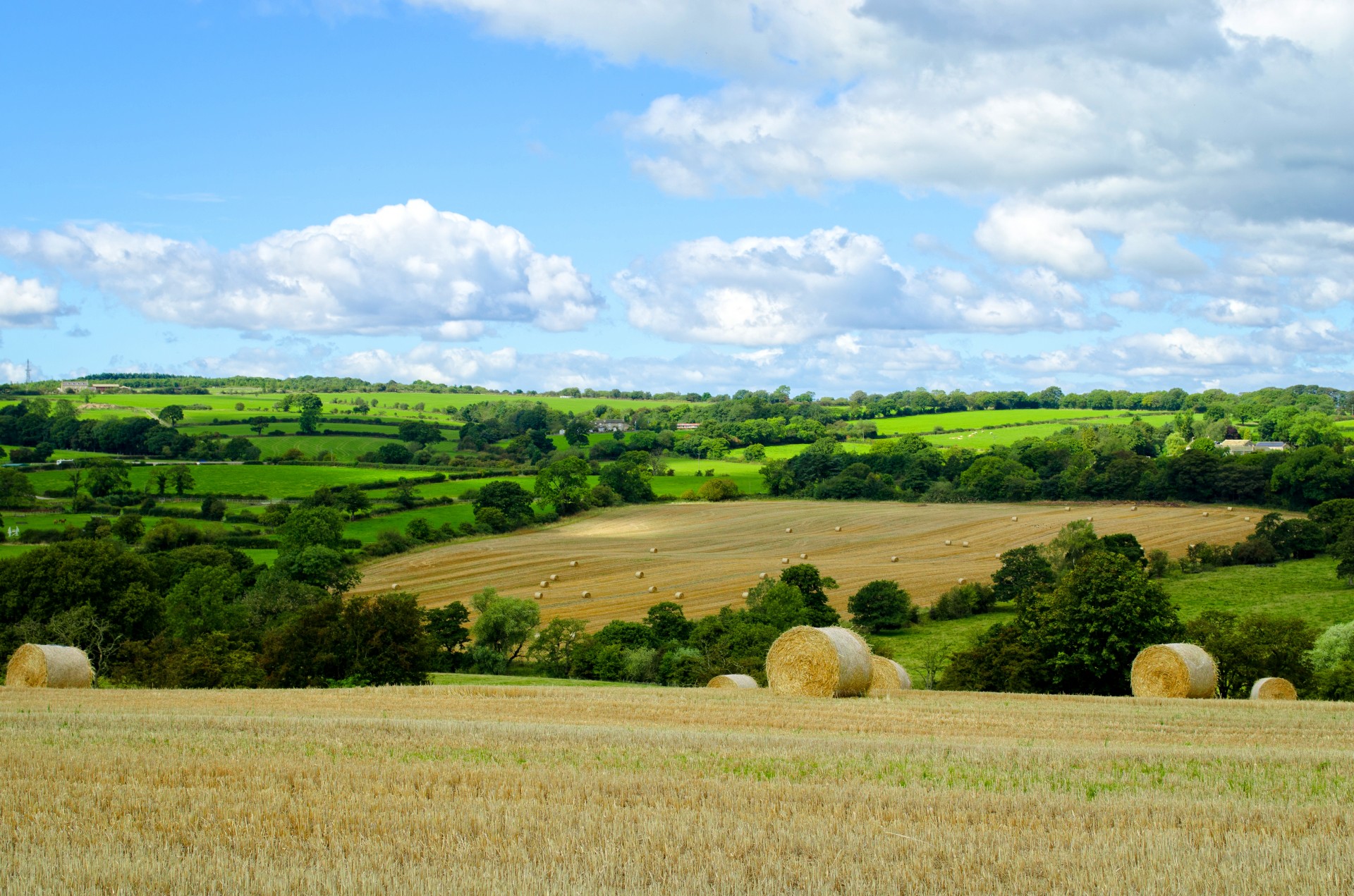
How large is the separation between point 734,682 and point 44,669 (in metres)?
18.6

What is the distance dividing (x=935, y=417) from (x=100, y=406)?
122836 millimetres

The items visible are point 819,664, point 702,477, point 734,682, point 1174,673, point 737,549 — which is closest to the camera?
point 819,664

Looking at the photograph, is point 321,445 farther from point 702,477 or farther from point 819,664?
point 819,664

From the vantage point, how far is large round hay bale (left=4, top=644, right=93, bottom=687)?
27047mm

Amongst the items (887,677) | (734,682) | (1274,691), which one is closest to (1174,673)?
(1274,691)

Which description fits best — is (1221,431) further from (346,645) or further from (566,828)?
(566,828)

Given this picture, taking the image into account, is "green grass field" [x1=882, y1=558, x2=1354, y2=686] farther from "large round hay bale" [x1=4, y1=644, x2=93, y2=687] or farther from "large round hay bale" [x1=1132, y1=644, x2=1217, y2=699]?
"large round hay bale" [x1=4, y1=644, x2=93, y2=687]

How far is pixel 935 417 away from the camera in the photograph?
16412cm

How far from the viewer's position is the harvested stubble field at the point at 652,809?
6969 mm

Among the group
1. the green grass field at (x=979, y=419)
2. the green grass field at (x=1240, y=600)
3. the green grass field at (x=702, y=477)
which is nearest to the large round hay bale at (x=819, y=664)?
the green grass field at (x=1240, y=600)

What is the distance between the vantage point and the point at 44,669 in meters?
27.0

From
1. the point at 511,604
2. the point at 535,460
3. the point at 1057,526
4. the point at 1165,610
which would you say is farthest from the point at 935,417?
the point at 1165,610

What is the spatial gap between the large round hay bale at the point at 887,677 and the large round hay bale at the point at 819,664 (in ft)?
3.94

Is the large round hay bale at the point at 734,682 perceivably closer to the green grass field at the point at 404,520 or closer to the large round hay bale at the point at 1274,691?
the large round hay bale at the point at 1274,691
